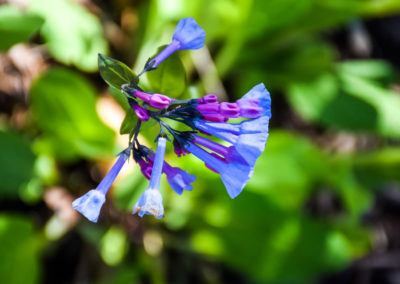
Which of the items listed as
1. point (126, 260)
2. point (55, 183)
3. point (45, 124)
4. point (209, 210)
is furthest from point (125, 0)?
point (126, 260)

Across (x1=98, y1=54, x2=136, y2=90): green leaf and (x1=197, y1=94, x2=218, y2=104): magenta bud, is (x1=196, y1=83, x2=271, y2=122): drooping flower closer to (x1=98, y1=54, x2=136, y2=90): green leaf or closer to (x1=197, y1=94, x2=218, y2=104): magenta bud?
(x1=197, y1=94, x2=218, y2=104): magenta bud

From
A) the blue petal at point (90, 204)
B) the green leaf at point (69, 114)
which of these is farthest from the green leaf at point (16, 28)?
the blue petal at point (90, 204)

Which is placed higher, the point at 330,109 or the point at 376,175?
the point at 330,109

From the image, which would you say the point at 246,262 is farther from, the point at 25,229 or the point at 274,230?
the point at 25,229

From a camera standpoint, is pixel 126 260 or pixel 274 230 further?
pixel 126 260

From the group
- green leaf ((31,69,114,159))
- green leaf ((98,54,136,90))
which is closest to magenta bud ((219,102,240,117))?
green leaf ((98,54,136,90))

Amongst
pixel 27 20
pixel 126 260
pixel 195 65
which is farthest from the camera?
pixel 195 65

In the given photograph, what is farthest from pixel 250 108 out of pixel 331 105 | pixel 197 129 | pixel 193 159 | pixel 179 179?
pixel 331 105

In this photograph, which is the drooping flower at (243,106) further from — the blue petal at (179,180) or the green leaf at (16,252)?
the green leaf at (16,252)
